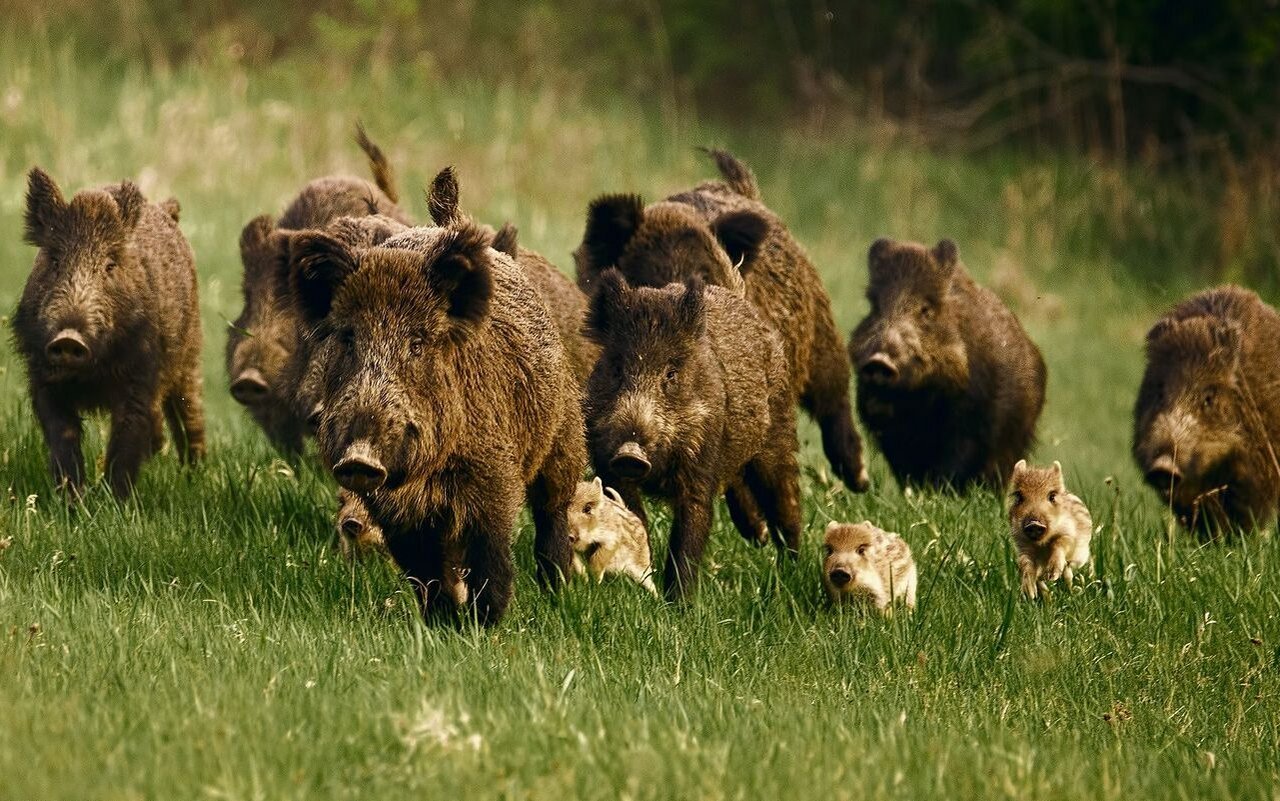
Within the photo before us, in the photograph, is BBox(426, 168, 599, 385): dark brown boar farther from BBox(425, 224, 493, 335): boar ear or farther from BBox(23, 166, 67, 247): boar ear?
BBox(23, 166, 67, 247): boar ear

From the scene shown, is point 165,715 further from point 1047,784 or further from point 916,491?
point 916,491

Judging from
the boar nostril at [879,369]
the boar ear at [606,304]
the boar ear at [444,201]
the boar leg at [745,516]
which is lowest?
the boar leg at [745,516]

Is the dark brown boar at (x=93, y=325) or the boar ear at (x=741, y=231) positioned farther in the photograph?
the boar ear at (x=741, y=231)

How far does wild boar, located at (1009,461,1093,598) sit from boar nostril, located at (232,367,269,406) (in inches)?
137

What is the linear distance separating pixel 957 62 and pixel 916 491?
71.7 feet

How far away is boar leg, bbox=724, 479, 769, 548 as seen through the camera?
314 inches

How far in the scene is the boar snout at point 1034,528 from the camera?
6.96m

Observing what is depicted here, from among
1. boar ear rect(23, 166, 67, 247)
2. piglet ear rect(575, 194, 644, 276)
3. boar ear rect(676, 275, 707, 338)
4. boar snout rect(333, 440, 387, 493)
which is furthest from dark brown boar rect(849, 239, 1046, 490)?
boar snout rect(333, 440, 387, 493)

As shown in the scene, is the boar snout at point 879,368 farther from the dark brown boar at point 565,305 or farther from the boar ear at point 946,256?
the dark brown boar at point 565,305

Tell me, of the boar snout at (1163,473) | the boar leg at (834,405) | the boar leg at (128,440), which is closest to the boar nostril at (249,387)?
the boar leg at (128,440)

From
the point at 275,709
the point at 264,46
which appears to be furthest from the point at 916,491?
the point at 264,46

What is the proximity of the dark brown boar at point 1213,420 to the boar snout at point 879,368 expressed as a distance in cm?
131

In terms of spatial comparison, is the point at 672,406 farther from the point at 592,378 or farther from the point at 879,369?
the point at 879,369

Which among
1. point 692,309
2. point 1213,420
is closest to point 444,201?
point 692,309
